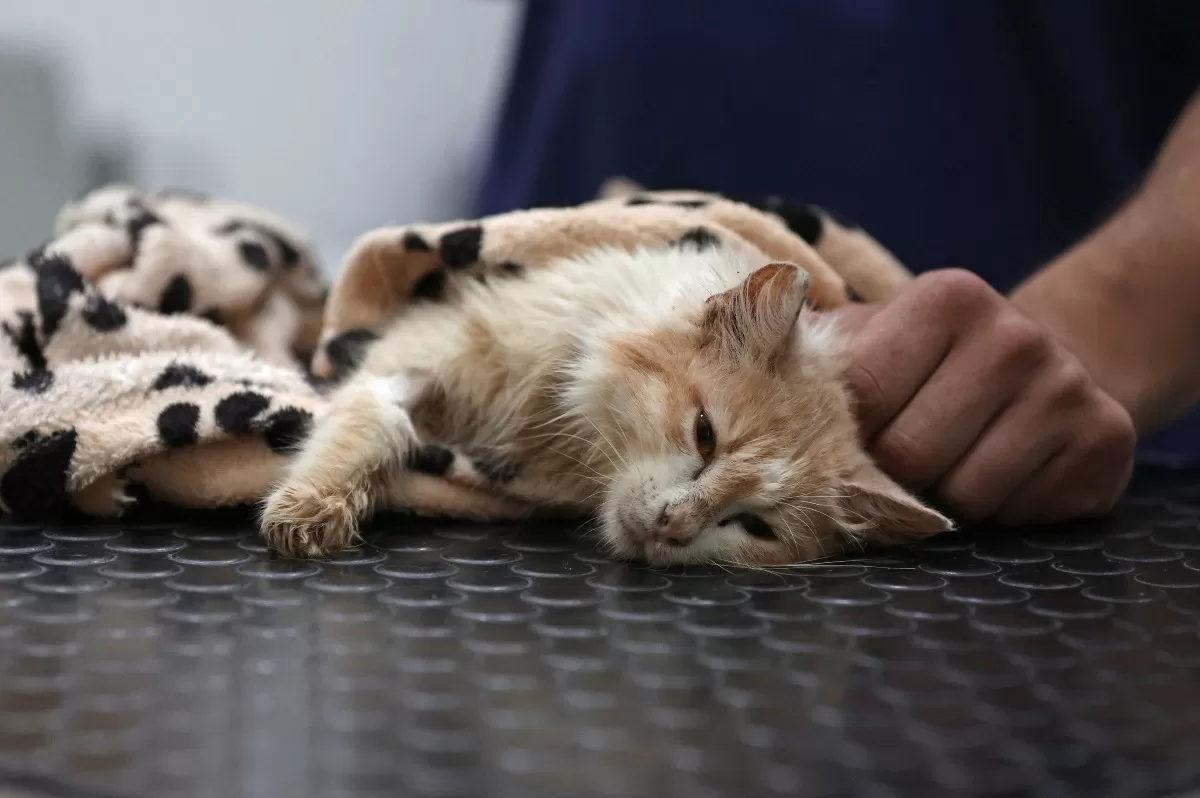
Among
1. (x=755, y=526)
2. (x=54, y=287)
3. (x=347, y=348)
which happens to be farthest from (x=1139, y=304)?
(x=54, y=287)

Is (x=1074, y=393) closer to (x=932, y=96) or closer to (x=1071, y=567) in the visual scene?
(x=1071, y=567)

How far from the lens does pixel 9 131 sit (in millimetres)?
2277

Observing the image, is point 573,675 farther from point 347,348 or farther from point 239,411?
point 347,348

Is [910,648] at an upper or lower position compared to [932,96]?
lower

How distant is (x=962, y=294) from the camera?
1113 millimetres

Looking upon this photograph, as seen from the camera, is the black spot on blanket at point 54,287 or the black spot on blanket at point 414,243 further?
the black spot on blanket at point 414,243

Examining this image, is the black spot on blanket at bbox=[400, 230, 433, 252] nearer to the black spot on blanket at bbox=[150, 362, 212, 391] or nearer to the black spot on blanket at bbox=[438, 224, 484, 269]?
the black spot on blanket at bbox=[438, 224, 484, 269]

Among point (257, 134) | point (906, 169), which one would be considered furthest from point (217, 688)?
point (257, 134)

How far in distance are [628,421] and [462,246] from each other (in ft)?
1.30

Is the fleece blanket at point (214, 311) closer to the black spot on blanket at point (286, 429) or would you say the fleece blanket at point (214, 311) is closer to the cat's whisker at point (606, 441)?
the black spot on blanket at point (286, 429)

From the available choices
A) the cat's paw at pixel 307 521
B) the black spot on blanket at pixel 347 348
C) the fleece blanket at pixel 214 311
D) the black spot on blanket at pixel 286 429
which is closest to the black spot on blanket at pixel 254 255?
the fleece blanket at pixel 214 311

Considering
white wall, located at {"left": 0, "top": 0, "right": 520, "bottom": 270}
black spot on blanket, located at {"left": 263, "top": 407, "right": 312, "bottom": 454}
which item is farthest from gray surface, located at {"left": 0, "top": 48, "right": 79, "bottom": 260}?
black spot on blanket, located at {"left": 263, "top": 407, "right": 312, "bottom": 454}

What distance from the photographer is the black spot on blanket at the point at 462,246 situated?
1.36 m

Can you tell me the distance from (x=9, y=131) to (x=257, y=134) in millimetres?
563
